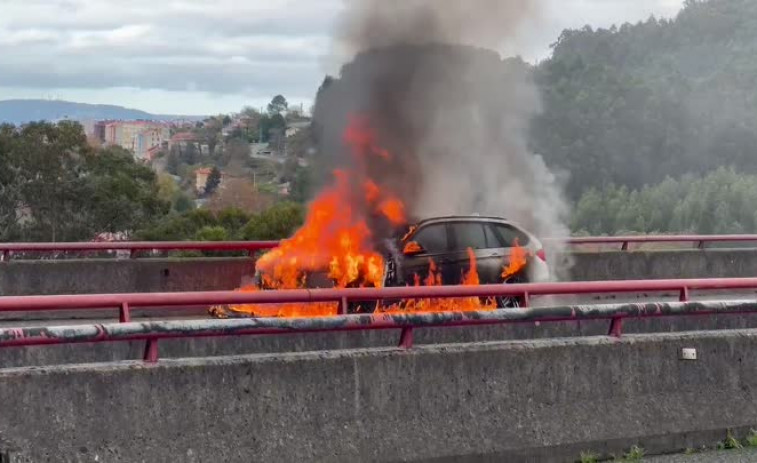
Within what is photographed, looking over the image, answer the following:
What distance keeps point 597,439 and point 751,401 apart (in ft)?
4.92

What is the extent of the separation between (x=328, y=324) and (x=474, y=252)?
9.25 meters

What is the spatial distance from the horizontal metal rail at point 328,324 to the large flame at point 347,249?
4.88 metres

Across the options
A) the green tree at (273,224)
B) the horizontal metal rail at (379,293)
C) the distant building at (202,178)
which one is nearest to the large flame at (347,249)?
the horizontal metal rail at (379,293)

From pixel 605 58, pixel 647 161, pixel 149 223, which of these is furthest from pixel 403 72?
pixel 605 58

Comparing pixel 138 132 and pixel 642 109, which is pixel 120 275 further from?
pixel 138 132

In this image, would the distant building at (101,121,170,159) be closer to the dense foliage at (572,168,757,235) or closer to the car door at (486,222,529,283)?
the dense foliage at (572,168,757,235)

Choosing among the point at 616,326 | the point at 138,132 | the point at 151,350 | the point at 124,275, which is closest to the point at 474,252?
the point at 124,275

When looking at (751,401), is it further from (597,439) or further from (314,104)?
(314,104)

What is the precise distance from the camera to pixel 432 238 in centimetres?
1684

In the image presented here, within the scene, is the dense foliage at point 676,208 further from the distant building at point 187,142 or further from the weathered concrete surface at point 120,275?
the weathered concrete surface at point 120,275

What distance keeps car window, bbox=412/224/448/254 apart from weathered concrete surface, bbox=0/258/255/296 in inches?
143

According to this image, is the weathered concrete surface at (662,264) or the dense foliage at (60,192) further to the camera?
the dense foliage at (60,192)

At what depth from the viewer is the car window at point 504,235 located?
1741cm

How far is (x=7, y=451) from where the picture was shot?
6.47 metres
